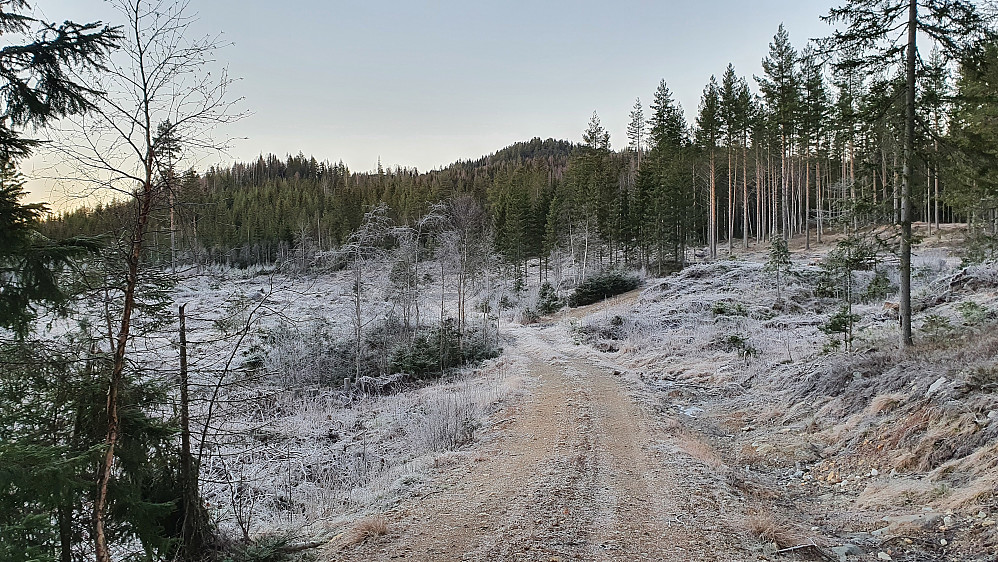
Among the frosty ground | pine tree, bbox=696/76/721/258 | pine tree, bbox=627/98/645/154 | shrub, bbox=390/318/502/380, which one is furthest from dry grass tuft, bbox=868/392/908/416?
pine tree, bbox=627/98/645/154

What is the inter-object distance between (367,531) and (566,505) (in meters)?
2.61

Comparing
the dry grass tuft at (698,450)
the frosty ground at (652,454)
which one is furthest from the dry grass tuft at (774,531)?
the dry grass tuft at (698,450)

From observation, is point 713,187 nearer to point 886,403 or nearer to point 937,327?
point 937,327

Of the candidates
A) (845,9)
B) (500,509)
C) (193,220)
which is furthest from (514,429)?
(845,9)

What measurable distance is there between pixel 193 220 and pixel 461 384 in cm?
1343

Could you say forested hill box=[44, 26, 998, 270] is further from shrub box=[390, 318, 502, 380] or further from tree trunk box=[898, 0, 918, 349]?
shrub box=[390, 318, 502, 380]

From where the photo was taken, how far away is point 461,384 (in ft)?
56.6

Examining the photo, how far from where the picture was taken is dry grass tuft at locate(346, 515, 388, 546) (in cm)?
586

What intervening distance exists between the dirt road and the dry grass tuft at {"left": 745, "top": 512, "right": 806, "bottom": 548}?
256 mm

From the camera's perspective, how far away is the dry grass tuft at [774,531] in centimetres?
558

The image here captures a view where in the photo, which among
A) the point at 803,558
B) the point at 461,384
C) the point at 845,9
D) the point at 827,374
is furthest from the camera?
the point at 461,384

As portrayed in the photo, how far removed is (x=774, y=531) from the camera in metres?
5.71

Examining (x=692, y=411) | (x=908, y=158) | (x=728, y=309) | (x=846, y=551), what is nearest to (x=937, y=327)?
(x=908, y=158)

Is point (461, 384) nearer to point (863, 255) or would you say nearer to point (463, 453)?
point (463, 453)
